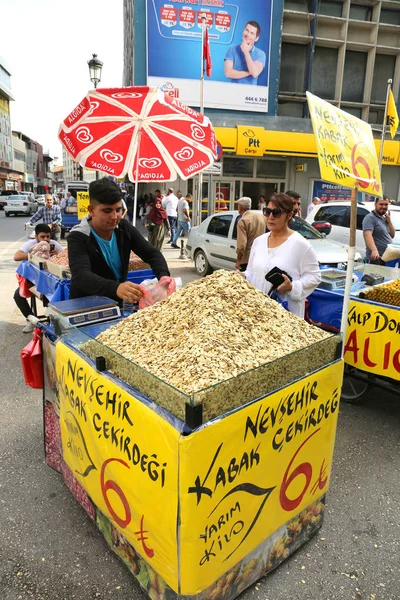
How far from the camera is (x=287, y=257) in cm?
334

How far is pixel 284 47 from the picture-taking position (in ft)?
66.8

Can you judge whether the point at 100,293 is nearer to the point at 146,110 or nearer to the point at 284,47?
the point at 146,110

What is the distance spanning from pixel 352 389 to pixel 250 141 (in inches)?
640

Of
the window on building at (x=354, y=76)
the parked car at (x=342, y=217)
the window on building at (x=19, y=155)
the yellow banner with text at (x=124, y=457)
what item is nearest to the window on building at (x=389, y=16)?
the window on building at (x=354, y=76)

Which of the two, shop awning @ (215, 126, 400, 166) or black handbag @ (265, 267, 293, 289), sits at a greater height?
shop awning @ (215, 126, 400, 166)

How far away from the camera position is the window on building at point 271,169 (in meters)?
20.7

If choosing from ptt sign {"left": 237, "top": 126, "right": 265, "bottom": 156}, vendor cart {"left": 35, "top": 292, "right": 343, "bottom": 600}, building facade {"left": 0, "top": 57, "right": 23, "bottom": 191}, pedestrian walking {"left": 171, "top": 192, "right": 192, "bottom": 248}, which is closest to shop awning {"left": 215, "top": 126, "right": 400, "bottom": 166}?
ptt sign {"left": 237, "top": 126, "right": 265, "bottom": 156}

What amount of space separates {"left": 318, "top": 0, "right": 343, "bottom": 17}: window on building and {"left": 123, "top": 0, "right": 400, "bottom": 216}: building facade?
4 centimetres

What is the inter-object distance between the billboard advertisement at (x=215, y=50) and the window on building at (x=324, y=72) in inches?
117

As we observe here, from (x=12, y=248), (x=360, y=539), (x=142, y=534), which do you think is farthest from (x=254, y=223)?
(x=12, y=248)

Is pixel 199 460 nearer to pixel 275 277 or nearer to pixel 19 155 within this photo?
pixel 275 277

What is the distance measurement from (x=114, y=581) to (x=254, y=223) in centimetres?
526

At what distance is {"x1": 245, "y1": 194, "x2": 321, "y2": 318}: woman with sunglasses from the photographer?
A: 330cm

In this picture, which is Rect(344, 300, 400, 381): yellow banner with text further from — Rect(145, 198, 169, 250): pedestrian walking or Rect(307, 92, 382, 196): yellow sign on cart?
Rect(145, 198, 169, 250): pedestrian walking
